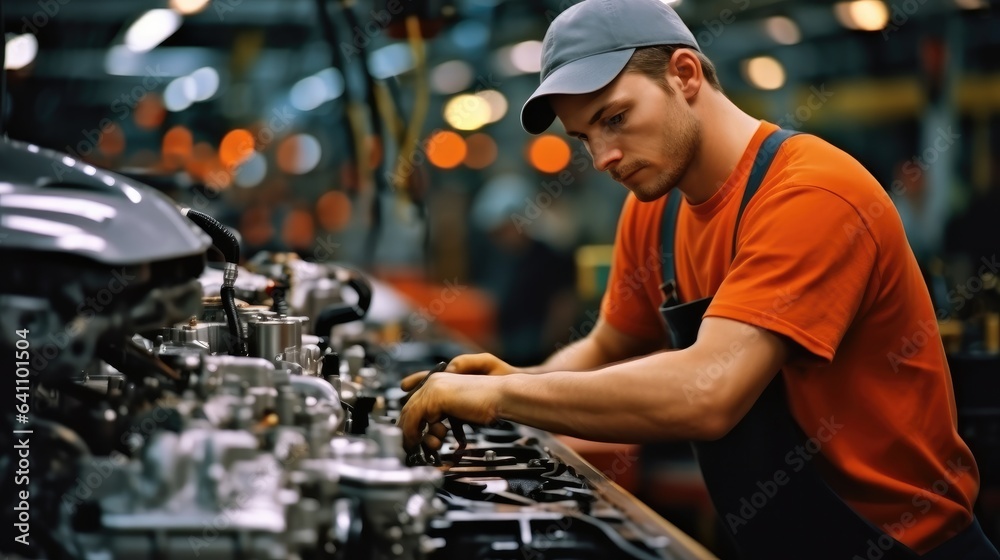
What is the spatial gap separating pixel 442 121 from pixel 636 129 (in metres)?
4.99

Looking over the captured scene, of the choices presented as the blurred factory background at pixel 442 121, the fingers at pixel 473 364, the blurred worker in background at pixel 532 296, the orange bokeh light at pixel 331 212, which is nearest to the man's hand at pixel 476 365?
the fingers at pixel 473 364

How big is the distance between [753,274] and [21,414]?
3.04 feet

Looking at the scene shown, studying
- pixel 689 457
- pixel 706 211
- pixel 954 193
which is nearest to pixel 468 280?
pixel 689 457

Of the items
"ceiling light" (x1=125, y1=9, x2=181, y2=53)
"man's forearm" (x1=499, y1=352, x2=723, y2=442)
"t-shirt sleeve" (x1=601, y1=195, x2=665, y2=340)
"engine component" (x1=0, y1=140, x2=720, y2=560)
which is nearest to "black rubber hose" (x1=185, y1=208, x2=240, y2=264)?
"engine component" (x1=0, y1=140, x2=720, y2=560)

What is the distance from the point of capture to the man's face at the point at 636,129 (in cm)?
145

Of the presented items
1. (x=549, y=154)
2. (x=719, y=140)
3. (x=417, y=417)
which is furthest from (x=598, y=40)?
(x=549, y=154)

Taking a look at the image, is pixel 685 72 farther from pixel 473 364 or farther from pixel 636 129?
pixel 473 364

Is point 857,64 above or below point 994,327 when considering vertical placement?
above

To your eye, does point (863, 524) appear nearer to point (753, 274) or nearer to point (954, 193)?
point (753, 274)

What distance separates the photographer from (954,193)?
409 cm

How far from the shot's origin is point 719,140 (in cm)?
154

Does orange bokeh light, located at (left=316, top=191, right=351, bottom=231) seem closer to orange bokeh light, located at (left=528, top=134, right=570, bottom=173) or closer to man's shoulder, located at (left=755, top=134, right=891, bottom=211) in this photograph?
orange bokeh light, located at (left=528, top=134, right=570, bottom=173)

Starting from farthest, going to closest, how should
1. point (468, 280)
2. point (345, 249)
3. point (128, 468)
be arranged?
point (468, 280) < point (345, 249) < point (128, 468)

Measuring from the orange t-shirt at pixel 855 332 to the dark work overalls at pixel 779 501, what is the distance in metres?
0.02
